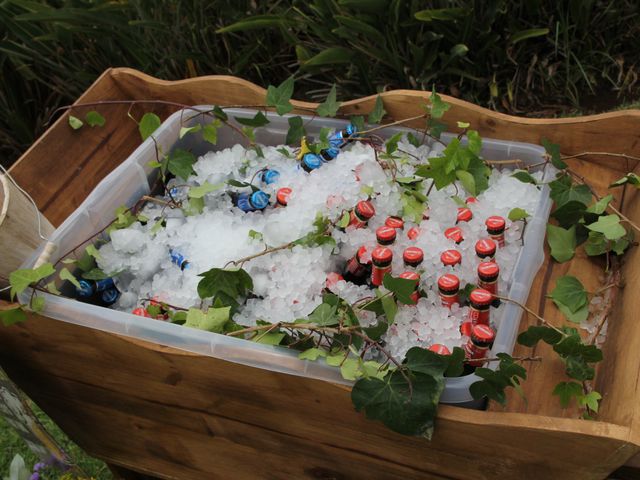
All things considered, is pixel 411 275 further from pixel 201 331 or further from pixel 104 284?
pixel 104 284

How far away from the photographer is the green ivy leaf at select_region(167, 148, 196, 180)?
4.34 feet

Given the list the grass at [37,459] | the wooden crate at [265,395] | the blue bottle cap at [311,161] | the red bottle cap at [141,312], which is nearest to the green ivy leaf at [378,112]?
the wooden crate at [265,395]

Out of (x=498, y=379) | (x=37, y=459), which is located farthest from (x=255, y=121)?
(x=37, y=459)

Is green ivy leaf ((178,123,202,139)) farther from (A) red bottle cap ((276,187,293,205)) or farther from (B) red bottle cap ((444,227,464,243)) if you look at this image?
(B) red bottle cap ((444,227,464,243))

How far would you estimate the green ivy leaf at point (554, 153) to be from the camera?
3.79 feet

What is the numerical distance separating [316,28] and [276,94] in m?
0.62

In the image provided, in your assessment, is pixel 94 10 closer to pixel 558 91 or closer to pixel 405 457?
pixel 558 91

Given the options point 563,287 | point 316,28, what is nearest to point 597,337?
point 563,287

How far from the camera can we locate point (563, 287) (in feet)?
3.45

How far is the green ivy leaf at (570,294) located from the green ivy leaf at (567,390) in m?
0.15

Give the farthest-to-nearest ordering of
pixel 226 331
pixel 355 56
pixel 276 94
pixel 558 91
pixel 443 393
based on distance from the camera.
A: pixel 558 91 < pixel 355 56 < pixel 276 94 < pixel 226 331 < pixel 443 393

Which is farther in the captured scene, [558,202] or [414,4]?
[414,4]

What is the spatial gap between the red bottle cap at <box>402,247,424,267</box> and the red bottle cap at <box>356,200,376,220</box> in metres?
0.12

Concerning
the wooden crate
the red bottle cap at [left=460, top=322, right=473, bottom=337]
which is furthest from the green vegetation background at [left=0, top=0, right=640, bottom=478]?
the red bottle cap at [left=460, top=322, right=473, bottom=337]
